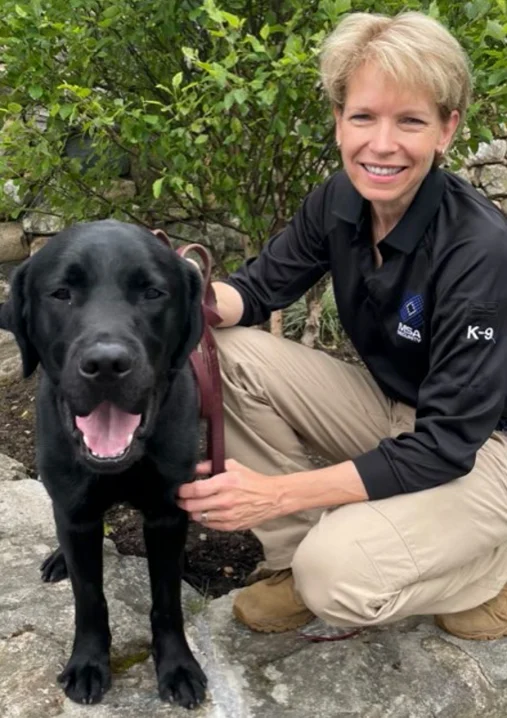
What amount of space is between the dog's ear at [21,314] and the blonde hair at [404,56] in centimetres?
96

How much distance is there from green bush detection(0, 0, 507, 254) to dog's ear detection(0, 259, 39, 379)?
82cm

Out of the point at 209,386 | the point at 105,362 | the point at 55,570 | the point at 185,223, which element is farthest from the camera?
the point at 185,223

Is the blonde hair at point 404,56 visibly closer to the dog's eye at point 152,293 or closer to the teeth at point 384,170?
the teeth at point 384,170

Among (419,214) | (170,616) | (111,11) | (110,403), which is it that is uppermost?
(111,11)

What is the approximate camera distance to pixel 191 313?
2.04 meters

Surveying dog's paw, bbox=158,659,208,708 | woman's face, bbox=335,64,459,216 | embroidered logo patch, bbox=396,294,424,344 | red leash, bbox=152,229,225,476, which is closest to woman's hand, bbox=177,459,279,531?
red leash, bbox=152,229,225,476

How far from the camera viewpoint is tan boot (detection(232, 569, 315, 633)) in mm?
2441

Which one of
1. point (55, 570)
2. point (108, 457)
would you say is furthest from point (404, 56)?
point (55, 570)

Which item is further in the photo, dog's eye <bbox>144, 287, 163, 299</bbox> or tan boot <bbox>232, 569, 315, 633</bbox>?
tan boot <bbox>232, 569, 315, 633</bbox>

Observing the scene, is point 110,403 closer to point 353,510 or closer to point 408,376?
point 353,510

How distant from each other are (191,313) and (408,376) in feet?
2.43

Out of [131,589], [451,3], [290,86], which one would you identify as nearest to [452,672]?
[131,589]

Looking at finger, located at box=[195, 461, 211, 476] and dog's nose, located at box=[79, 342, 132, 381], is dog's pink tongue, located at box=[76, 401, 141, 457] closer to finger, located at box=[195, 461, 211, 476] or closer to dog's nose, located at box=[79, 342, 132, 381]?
dog's nose, located at box=[79, 342, 132, 381]

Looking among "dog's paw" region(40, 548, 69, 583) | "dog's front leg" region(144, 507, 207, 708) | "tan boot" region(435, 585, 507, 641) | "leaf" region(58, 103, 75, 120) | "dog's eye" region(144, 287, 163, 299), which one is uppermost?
"leaf" region(58, 103, 75, 120)
